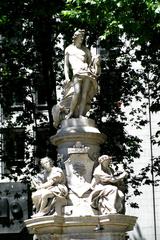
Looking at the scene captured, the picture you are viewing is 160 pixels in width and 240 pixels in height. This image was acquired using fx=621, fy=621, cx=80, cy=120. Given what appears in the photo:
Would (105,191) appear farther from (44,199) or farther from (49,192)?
(44,199)

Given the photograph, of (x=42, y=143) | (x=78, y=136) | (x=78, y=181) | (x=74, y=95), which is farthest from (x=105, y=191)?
(x=42, y=143)

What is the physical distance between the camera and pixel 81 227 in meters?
12.7

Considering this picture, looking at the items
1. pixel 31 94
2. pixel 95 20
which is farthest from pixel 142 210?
pixel 95 20

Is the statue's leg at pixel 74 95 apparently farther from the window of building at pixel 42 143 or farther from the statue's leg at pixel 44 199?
the window of building at pixel 42 143

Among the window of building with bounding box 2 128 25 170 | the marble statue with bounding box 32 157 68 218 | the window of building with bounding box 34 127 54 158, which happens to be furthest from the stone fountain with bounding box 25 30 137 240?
the window of building with bounding box 2 128 25 170

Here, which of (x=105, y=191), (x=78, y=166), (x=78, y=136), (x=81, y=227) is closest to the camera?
(x=81, y=227)

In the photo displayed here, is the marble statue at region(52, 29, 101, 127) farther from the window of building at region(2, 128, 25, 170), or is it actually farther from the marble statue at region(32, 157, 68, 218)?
the window of building at region(2, 128, 25, 170)

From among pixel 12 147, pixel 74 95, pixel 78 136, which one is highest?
pixel 74 95

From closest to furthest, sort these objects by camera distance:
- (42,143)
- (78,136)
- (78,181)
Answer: (78,181), (78,136), (42,143)

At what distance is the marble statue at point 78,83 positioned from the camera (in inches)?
560

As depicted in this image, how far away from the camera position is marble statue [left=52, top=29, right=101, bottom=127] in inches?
560

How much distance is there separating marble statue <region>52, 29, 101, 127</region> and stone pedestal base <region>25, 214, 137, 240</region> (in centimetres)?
264

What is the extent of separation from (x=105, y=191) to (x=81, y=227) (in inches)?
34.9

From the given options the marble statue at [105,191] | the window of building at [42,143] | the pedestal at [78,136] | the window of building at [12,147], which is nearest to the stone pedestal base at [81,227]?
the marble statue at [105,191]
